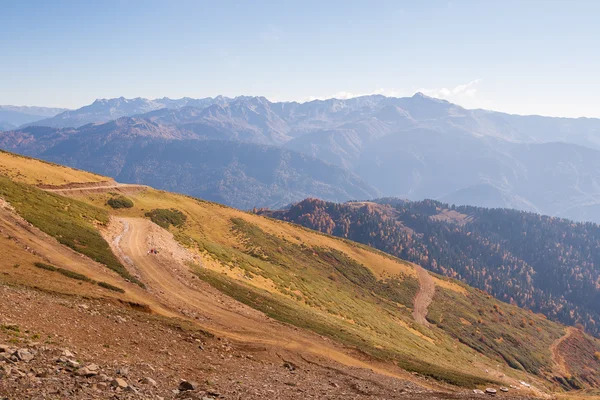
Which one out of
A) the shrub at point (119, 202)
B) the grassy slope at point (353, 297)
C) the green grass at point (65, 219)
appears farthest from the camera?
the shrub at point (119, 202)

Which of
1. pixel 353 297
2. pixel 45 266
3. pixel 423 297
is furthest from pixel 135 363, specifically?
pixel 423 297

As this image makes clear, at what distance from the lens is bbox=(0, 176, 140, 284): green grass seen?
4431 centimetres

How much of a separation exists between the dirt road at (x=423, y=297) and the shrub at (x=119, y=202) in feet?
247

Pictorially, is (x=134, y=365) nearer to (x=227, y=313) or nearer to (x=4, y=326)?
(x=4, y=326)

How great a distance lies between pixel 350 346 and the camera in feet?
137

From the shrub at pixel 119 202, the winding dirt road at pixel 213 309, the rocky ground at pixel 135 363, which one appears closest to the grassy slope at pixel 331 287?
the shrub at pixel 119 202

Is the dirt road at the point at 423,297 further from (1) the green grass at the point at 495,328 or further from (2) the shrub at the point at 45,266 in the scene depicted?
(2) the shrub at the point at 45,266

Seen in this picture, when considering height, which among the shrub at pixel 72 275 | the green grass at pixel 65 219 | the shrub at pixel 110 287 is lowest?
the shrub at pixel 110 287

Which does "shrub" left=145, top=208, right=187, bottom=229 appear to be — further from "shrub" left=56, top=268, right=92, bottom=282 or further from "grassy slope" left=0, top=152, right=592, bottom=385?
"shrub" left=56, top=268, right=92, bottom=282

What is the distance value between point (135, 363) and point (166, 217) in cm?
6059

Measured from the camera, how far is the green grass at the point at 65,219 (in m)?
44.3

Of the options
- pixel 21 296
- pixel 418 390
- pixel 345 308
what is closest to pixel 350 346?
pixel 418 390

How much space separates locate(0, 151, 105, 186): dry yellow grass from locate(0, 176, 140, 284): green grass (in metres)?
18.7

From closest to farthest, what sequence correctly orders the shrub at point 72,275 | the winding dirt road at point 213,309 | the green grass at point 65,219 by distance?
the shrub at point 72,275
the winding dirt road at point 213,309
the green grass at point 65,219
